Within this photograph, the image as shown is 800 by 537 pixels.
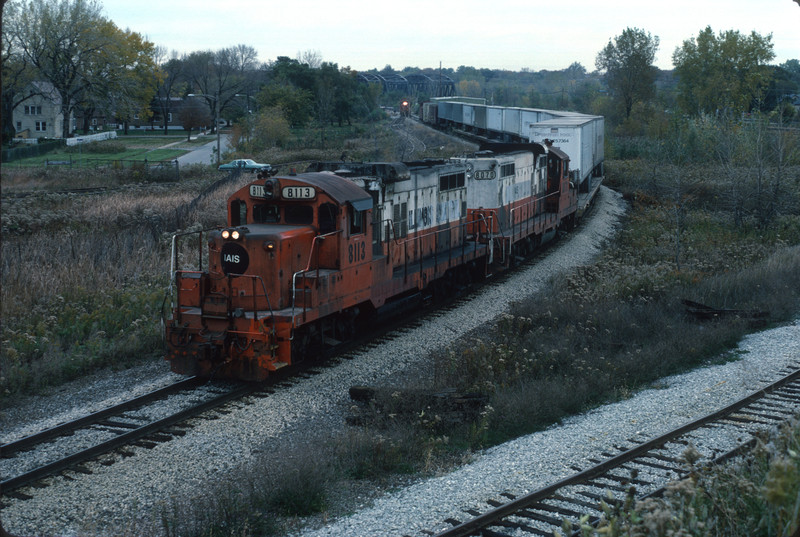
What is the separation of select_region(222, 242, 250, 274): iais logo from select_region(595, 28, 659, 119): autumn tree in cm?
6431

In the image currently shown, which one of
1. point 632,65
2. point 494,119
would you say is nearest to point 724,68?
point 632,65

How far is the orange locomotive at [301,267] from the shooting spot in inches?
438

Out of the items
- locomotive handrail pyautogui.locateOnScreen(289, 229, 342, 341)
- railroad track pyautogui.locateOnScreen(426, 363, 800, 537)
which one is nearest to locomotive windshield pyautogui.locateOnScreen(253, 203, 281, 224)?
locomotive handrail pyautogui.locateOnScreen(289, 229, 342, 341)

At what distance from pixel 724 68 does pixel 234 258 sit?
57.6 m

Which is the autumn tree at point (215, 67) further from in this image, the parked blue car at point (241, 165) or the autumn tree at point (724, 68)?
the autumn tree at point (724, 68)

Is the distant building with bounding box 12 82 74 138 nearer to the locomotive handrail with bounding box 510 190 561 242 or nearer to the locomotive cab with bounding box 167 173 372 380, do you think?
the locomotive handrail with bounding box 510 190 561 242

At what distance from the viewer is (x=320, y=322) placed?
1253cm

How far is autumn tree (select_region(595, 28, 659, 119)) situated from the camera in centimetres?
6825

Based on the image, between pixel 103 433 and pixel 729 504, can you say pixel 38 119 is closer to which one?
pixel 103 433

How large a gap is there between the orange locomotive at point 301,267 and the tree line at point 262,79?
21702 mm

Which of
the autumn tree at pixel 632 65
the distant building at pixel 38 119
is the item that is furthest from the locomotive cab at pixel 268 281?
the autumn tree at pixel 632 65

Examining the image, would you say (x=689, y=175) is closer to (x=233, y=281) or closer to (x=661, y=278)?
(x=661, y=278)

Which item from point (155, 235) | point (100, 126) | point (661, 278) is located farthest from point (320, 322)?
point (100, 126)

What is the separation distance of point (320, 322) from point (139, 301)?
5.66 metres
